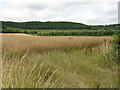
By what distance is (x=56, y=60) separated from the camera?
4.39 m

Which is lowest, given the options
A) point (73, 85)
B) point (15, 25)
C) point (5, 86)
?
point (73, 85)

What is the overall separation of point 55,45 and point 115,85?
440 cm

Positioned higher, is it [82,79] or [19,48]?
[19,48]

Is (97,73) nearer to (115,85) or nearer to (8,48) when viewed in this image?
(115,85)

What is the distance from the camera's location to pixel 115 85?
2.74 m

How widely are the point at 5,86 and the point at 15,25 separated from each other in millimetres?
49909

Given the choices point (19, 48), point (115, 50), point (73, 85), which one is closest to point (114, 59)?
point (115, 50)

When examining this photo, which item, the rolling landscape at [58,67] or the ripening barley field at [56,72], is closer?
the ripening barley field at [56,72]

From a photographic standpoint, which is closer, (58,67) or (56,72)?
(56,72)

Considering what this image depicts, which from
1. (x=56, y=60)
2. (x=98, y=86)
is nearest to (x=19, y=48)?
(x=56, y=60)

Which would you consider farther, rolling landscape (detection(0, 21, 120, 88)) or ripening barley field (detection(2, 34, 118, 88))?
rolling landscape (detection(0, 21, 120, 88))

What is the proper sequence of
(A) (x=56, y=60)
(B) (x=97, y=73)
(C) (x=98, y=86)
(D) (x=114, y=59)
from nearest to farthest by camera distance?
(C) (x=98, y=86), (B) (x=97, y=73), (A) (x=56, y=60), (D) (x=114, y=59)

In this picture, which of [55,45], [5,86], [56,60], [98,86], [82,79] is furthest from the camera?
[55,45]

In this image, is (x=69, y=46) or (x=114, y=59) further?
(x=69, y=46)
